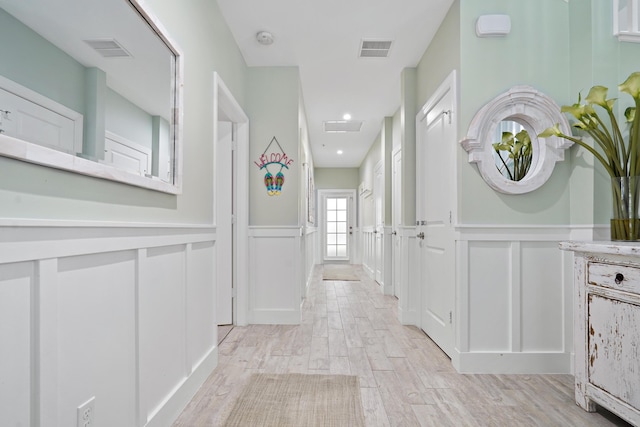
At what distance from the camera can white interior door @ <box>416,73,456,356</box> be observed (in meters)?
2.54

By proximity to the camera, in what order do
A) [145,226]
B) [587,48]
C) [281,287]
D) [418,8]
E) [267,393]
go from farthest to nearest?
[281,287] < [418,8] < [587,48] < [267,393] < [145,226]

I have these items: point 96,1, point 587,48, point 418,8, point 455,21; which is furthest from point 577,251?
point 96,1

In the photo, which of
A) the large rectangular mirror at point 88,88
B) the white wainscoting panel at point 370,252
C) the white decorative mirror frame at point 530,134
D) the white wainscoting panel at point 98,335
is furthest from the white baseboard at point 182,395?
the white wainscoting panel at point 370,252

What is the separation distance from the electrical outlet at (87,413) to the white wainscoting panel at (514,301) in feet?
6.51

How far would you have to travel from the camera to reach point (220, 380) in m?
2.17

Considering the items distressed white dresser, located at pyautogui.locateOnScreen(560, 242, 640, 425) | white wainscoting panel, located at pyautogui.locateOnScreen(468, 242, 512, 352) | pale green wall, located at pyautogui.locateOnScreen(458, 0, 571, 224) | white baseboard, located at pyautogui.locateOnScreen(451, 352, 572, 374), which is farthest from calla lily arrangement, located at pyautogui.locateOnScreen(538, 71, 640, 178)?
white baseboard, located at pyautogui.locateOnScreen(451, 352, 572, 374)

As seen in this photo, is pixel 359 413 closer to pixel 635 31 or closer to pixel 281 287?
pixel 281 287

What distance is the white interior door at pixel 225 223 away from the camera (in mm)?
3361

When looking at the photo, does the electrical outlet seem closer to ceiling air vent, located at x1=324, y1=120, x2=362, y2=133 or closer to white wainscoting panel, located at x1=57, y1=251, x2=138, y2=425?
white wainscoting panel, located at x1=57, y1=251, x2=138, y2=425

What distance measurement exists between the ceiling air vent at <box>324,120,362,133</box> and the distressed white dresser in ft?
12.7

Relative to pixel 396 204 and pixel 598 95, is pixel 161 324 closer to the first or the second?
pixel 598 95

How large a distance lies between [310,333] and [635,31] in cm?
297

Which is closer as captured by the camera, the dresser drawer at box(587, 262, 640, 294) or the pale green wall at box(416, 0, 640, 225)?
the dresser drawer at box(587, 262, 640, 294)

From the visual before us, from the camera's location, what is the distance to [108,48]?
3.94 feet
